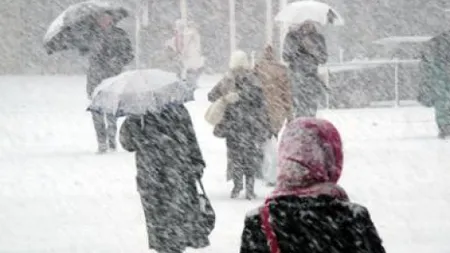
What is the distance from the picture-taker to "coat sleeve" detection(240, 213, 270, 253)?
146 inches

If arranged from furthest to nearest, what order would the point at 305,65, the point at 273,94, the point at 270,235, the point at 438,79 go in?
the point at 438,79, the point at 305,65, the point at 273,94, the point at 270,235

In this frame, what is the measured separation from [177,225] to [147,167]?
43 centimetres

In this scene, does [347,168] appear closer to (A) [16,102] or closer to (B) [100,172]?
(B) [100,172]

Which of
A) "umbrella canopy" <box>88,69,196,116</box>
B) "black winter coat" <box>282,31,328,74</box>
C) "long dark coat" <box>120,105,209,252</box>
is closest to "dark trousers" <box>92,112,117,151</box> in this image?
"black winter coat" <box>282,31,328,74</box>

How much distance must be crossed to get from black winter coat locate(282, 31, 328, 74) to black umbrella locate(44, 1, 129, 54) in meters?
2.60

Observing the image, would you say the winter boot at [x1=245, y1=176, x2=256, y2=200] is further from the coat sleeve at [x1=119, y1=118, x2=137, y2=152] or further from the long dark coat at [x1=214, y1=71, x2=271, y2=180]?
the coat sleeve at [x1=119, y1=118, x2=137, y2=152]

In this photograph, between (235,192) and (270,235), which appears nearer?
(270,235)

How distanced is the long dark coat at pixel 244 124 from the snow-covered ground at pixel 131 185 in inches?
15.6

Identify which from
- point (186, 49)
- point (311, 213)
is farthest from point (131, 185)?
point (186, 49)

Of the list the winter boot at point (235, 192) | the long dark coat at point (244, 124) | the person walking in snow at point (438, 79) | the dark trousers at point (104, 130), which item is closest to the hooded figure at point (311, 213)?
the long dark coat at point (244, 124)

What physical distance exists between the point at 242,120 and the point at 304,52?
339 cm

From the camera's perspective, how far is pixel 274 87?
38.7ft

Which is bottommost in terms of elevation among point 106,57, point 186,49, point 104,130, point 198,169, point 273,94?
Result: point 186,49

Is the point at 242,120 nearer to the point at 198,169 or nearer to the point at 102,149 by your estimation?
the point at 198,169
